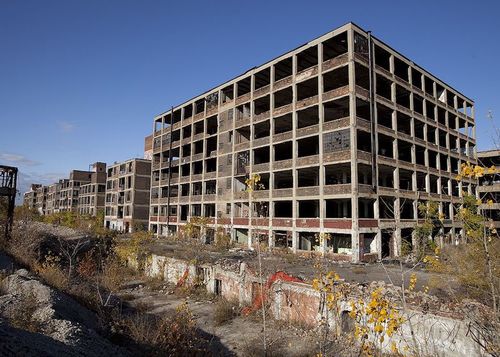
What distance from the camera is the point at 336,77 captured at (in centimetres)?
3328

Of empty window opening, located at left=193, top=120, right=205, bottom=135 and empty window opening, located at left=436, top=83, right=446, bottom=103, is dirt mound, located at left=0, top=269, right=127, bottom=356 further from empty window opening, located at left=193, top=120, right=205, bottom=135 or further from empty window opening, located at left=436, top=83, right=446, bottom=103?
empty window opening, located at left=436, top=83, right=446, bottom=103

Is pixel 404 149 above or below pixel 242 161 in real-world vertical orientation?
above

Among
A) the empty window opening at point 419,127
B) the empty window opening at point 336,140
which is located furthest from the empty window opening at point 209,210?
the empty window opening at point 419,127

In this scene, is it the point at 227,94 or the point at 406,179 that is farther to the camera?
the point at 227,94

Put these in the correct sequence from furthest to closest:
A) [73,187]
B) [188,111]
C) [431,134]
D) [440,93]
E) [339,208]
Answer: [73,187], [188,111], [440,93], [431,134], [339,208]

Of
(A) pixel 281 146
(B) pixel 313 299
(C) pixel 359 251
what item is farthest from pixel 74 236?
(B) pixel 313 299

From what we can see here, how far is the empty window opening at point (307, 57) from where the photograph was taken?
3384 centimetres

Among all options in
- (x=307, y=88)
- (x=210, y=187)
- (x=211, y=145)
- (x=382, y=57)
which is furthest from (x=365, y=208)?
(x=211, y=145)

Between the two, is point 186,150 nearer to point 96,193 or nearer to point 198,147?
point 198,147

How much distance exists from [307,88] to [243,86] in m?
11.1

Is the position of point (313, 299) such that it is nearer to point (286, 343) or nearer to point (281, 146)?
point (286, 343)

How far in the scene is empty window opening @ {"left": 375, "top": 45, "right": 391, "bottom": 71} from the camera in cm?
3342

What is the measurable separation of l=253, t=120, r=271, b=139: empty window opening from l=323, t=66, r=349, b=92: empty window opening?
7.96 meters

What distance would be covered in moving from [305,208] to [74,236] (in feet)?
→ 104
